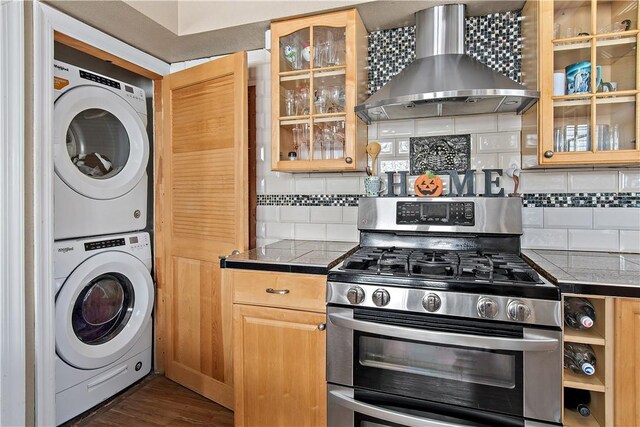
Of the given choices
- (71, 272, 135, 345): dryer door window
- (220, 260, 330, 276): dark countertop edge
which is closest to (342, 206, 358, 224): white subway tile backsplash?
(220, 260, 330, 276): dark countertop edge

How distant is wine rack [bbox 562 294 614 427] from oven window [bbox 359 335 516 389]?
20cm

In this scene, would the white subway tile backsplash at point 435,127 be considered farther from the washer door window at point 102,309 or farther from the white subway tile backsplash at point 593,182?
the washer door window at point 102,309

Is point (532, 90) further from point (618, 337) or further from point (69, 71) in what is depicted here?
point (69, 71)

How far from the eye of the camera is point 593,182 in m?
1.75

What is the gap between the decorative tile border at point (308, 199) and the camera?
2.13m

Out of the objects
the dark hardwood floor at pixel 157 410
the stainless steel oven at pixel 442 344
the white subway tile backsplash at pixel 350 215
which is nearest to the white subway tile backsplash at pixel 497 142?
the stainless steel oven at pixel 442 344

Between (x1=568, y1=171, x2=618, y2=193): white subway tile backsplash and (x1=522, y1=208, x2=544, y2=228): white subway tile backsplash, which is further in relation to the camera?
(x1=522, y1=208, x2=544, y2=228): white subway tile backsplash

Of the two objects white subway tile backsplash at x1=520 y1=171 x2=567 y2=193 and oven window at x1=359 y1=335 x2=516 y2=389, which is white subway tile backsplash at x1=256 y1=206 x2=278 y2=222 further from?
white subway tile backsplash at x1=520 y1=171 x2=567 y2=193

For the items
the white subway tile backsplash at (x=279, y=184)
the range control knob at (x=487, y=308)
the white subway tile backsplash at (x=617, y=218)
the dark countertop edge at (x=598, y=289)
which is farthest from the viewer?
the white subway tile backsplash at (x=279, y=184)

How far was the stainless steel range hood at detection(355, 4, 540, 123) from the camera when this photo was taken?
1.57 m

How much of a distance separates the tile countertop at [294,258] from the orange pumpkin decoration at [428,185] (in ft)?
1.54

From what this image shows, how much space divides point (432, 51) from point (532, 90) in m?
0.53

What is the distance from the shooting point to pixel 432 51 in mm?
1819

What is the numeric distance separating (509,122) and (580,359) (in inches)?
46.2
